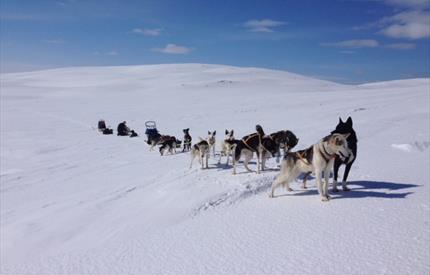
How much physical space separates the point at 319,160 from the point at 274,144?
3058 mm

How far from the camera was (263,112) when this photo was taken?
978 inches

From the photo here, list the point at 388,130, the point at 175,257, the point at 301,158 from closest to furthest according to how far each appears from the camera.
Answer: the point at 175,257
the point at 301,158
the point at 388,130

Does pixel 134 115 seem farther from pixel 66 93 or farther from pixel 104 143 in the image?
pixel 66 93

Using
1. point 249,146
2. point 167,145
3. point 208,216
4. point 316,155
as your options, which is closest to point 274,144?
point 249,146

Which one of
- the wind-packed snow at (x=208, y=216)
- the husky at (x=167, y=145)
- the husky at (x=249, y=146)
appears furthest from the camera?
the husky at (x=167, y=145)

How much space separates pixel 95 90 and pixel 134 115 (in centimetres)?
2752

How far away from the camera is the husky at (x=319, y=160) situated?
233 inches

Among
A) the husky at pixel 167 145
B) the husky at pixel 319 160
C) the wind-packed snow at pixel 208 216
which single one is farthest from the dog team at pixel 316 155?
the husky at pixel 167 145

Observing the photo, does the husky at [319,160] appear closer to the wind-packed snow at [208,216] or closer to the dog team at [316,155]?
the dog team at [316,155]

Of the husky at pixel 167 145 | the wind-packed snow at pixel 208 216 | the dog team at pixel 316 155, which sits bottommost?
the wind-packed snow at pixel 208 216

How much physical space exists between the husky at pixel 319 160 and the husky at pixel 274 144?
7.16 ft

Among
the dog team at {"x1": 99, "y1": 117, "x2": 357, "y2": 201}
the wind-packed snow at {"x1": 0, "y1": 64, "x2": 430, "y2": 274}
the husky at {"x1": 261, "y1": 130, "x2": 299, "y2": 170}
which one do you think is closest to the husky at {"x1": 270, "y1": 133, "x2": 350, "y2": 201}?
the dog team at {"x1": 99, "y1": 117, "x2": 357, "y2": 201}

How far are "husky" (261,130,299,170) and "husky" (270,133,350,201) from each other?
7.16ft

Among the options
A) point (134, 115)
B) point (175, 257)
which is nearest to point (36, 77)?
point (134, 115)
